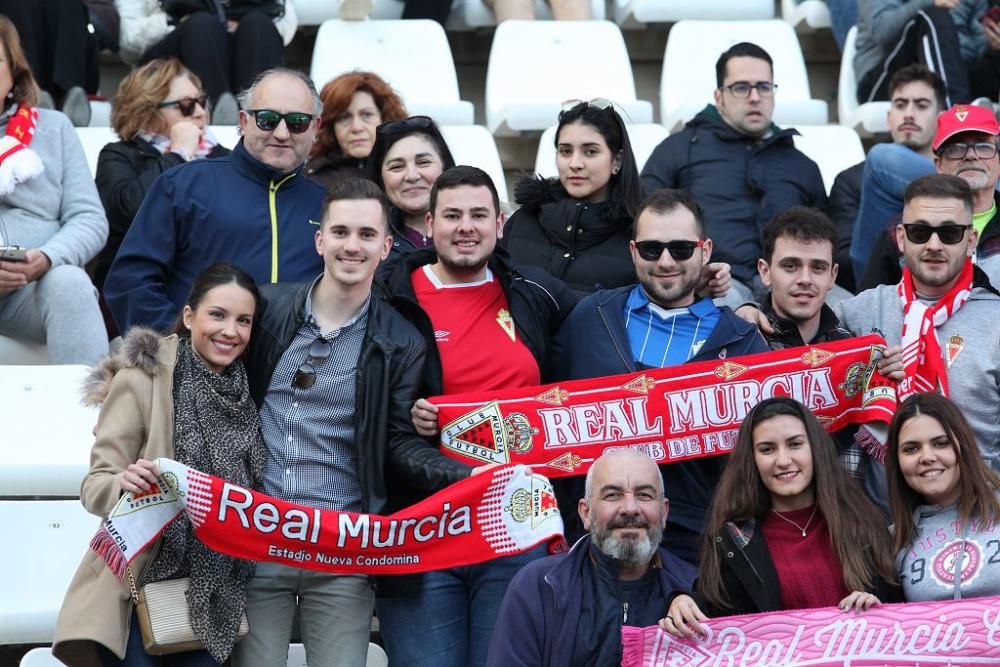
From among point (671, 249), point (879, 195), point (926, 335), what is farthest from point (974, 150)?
point (671, 249)

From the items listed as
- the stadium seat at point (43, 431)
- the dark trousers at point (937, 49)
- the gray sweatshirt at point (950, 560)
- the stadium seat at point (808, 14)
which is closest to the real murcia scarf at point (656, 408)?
the gray sweatshirt at point (950, 560)

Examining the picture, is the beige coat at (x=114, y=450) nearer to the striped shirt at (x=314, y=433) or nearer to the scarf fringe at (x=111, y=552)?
the scarf fringe at (x=111, y=552)

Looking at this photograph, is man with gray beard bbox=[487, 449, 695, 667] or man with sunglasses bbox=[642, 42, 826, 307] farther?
man with sunglasses bbox=[642, 42, 826, 307]

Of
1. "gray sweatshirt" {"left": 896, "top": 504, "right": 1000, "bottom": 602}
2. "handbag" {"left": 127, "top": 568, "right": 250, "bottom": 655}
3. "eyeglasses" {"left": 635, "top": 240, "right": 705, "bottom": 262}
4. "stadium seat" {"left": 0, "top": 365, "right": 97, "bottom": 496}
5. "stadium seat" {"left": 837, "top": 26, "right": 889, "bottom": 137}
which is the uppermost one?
"stadium seat" {"left": 837, "top": 26, "right": 889, "bottom": 137}

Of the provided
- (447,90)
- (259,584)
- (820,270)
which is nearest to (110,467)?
(259,584)

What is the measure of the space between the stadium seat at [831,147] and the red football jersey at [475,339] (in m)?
3.36

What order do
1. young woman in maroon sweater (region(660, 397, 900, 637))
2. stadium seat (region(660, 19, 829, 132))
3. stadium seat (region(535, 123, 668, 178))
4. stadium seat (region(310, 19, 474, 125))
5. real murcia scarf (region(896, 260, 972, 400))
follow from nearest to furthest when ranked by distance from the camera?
young woman in maroon sweater (region(660, 397, 900, 637)) < real murcia scarf (region(896, 260, 972, 400)) < stadium seat (region(535, 123, 668, 178)) < stadium seat (region(310, 19, 474, 125)) < stadium seat (region(660, 19, 829, 132))

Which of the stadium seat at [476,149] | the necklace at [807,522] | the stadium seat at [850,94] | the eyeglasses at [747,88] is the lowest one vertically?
the necklace at [807,522]

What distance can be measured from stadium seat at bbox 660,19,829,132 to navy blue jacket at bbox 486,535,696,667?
13.6ft

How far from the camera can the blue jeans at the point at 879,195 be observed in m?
6.47

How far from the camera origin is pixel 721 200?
269 inches

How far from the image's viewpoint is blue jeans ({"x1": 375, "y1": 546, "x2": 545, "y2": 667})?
15.9 ft

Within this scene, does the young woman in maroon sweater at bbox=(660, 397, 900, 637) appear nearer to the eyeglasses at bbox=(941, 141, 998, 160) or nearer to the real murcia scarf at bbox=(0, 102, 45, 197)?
the eyeglasses at bbox=(941, 141, 998, 160)

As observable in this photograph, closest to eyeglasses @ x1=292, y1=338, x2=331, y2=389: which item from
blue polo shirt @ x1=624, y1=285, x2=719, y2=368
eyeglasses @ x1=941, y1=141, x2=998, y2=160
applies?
blue polo shirt @ x1=624, y1=285, x2=719, y2=368
